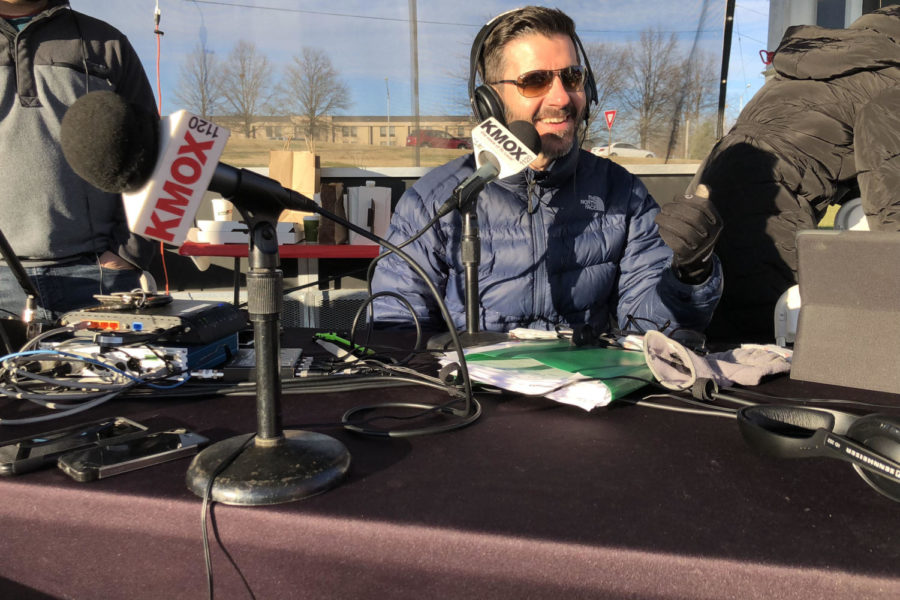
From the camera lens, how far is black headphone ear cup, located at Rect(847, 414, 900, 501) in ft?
2.03

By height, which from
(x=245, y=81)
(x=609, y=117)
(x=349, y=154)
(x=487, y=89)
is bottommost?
(x=487, y=89)

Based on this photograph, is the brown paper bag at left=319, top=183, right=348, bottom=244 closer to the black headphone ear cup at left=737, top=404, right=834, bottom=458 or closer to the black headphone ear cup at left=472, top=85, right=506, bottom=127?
the black headphone ear cup at left=472, top=85, right=506, bottom=127

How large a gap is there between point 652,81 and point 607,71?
433 mm

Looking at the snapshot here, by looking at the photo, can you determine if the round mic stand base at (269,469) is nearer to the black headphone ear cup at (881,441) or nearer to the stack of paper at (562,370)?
the stack of paper at (562,370)

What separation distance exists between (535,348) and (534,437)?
1.22 ft

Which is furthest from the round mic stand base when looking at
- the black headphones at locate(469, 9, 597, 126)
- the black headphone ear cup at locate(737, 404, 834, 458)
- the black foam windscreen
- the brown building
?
the brown building

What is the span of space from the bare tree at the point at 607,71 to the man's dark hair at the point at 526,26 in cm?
371

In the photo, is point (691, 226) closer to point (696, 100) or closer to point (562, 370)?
point (562, 370)

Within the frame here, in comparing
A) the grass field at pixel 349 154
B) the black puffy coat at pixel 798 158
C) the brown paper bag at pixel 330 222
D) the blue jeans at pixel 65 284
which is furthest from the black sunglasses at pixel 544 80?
the grass field at pixel 349 154

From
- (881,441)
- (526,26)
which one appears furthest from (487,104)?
(881,441)

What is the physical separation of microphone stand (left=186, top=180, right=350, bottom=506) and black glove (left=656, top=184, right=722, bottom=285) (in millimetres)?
850

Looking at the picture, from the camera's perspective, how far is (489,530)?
0.57m

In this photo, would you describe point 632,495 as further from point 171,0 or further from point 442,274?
point 171,0

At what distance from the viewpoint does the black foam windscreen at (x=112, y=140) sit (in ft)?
1.81
